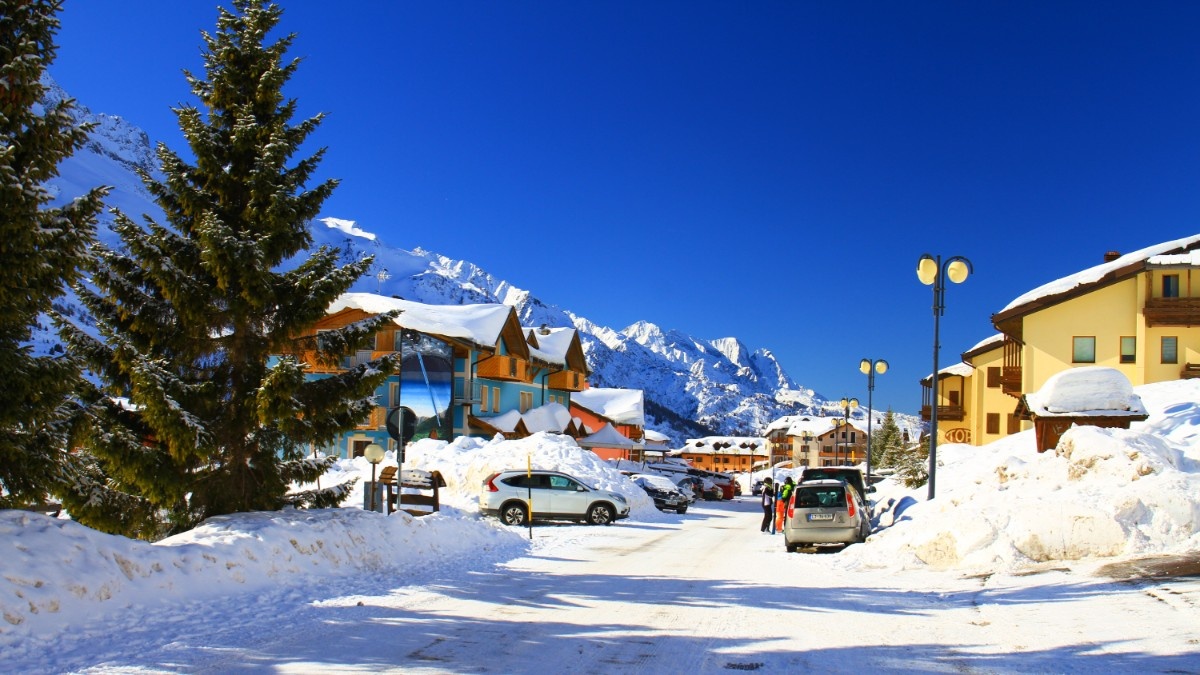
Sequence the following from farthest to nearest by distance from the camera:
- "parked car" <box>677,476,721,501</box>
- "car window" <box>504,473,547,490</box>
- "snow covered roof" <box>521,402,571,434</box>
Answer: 1. "parked car" <box>677,476,721,501</box>
2. "snow covered roof" <box>521,402,571,434</box>
3. "car window" <box>504,473,547,490</box>

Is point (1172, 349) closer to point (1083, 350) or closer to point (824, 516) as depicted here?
point (1083, 350)

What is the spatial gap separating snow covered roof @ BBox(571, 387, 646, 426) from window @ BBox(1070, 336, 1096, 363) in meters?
Answer: 43.1

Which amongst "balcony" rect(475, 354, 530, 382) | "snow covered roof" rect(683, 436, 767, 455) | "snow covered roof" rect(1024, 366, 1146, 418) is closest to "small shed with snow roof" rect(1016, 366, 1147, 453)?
"snow covered roof" rect(1024, 366, 1146, 418)

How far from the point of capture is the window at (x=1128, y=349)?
3838cm

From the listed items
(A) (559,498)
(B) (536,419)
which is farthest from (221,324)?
(B) (536,419)

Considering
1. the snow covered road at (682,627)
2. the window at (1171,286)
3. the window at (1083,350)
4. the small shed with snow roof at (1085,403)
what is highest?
the window at (1171,286)

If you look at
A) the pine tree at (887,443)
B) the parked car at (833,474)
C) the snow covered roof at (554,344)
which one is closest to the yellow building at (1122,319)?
the parked car at (833,474)

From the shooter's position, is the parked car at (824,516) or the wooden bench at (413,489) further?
the wooden bench at (413,489)

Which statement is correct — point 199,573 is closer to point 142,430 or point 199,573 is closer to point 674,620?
point 142,430

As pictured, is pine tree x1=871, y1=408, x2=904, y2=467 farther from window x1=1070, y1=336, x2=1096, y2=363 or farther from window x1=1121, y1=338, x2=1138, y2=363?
window x1=1121, y1=338, x2=1138, y2=363

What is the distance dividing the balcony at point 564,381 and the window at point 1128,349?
33.3 m

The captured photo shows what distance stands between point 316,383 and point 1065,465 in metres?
12.4

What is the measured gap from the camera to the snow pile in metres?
12.5

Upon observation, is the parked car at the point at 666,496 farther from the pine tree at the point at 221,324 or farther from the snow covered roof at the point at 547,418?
the pine tree at the point at 221,324
